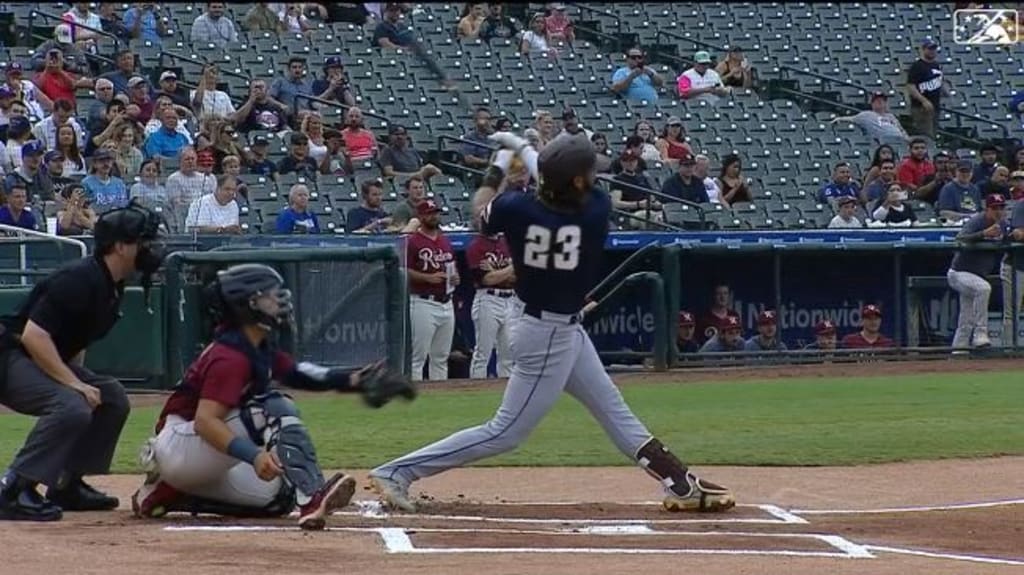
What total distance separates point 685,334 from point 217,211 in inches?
171

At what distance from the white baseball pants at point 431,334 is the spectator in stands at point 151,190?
2357 millimetres

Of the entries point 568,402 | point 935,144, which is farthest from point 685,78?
point 568,402

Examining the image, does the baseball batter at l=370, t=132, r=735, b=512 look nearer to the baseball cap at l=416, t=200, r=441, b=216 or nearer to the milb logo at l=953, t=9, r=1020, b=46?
the baseball cap at l=416, t=200, r=441, b=216

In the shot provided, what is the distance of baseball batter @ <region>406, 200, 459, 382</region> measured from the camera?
51.6 feet

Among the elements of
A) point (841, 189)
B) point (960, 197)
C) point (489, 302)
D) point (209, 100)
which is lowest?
point (489, 302)

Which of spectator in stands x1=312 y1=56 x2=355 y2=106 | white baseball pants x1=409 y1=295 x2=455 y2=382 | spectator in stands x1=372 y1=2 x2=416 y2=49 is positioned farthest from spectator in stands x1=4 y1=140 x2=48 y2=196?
spectator in stands x1=372 y1=2 x2=416 y2=49

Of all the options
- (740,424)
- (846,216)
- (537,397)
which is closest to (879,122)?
(846,216)

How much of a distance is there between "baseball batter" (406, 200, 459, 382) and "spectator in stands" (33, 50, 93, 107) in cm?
434

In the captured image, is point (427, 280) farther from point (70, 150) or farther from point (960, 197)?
point (960, 197)

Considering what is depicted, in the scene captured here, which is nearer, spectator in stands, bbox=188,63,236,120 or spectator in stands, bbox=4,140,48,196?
spectator in stands, bbox=4,140,48,196

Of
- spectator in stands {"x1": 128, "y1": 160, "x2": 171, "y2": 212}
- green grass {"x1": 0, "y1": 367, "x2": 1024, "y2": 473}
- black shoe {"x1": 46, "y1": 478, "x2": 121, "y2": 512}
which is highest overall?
spectator in stands {"x1": 128, "y1": 160, "x2": 171, "y2": 212}

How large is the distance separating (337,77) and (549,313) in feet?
41.3

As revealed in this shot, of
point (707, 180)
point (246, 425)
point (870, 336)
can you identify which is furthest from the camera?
point (707, 180)

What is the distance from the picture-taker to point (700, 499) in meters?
8.30
